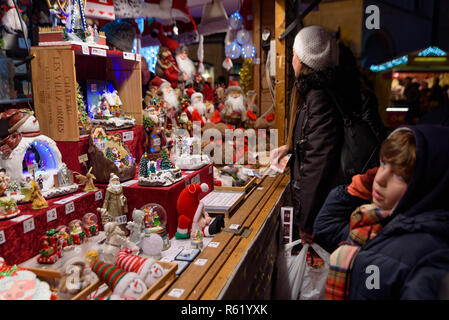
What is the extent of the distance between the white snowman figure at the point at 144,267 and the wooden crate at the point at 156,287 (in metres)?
0.03

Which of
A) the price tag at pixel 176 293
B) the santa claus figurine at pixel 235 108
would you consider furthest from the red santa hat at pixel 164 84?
the price tag at pixel 176 293

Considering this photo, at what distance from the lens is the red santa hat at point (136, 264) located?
4.44 feet

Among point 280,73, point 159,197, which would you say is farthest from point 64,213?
point 280,73

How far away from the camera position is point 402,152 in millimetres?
1051

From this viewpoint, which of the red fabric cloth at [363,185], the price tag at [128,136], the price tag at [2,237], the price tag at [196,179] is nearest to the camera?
the red fabric cloth at [363,185]

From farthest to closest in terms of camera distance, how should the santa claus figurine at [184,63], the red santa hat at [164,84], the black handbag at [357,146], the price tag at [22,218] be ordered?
the santa claus figurine at [184,63] < the red santa hat at [164,84] < the price tag at [22,218] < the black handbag at [357,146]

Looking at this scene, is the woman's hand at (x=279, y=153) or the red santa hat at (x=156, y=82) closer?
the woman's hand at (x=279, y=153)

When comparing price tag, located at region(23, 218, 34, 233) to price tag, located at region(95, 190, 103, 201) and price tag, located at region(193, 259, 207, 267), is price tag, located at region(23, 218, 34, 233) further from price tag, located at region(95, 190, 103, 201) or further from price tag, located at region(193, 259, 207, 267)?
price tag, located at region(193, 259, 207, 267)

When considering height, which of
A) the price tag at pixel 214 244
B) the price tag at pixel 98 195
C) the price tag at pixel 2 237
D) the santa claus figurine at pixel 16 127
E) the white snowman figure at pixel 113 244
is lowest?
the price tag at pixel 214 244

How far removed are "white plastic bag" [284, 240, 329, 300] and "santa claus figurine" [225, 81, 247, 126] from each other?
2.75m

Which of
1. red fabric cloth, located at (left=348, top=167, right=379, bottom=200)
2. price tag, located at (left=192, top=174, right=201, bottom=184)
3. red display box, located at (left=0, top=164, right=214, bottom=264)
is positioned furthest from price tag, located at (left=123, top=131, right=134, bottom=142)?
red fabric cloth, located at (left=348, top=167, right=379, bottom=200)

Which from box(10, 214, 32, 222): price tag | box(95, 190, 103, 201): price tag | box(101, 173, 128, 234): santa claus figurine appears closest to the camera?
box(10, 214, 32, 222): price tag

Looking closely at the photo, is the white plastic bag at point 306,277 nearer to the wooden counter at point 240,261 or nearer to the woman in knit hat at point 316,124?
the woman in knit hat at point 316,124

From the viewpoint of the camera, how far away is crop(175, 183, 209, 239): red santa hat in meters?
1.89
